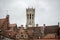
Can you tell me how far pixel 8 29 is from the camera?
55.0 metres

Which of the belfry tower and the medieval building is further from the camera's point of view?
the belfry tower

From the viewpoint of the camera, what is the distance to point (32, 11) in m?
76.9

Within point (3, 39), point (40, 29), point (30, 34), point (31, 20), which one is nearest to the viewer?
point (3, 39)

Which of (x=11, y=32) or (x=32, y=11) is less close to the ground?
(x=32, y=11)

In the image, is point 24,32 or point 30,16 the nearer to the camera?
point 24,32

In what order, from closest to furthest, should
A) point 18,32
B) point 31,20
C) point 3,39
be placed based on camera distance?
1. point 3,39
2. point 18,32
3. point 31,20

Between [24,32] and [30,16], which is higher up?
[30,16]

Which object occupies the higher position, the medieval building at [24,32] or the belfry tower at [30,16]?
the belfry tower at [30,16]

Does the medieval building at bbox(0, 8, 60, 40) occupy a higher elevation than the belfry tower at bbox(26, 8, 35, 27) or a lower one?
lower

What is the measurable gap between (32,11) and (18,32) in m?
25.7

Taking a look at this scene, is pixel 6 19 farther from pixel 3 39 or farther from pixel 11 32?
pixel 3 39

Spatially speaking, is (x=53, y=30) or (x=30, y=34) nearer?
(x=30, y=34)

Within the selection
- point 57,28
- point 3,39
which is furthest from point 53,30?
point 3,39

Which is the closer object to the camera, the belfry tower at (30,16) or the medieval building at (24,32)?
the medieval building at (24,32)
